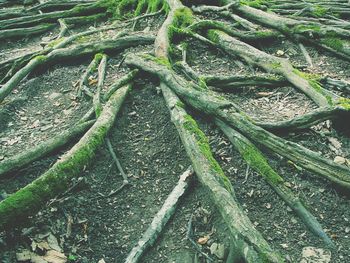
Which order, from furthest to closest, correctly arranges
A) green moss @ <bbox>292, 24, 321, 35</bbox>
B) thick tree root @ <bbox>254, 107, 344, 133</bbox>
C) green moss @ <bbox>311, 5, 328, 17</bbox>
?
green moss @ <bbox>311, 5, 328, 17</bbox> < green moss @ <bbox>292, 24, 321, 35</bbox> < thick tree root @ <bbox>254, 107, 344, 133</bbox>

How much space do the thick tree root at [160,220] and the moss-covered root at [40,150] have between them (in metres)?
1.31

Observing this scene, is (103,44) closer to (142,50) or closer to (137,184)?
(142,50)

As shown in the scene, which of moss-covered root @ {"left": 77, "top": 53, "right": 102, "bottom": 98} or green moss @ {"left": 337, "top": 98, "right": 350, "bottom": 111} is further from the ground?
moss-covered root @ {"left": 77, "top": 53, "right": 102, "bottom": 98}

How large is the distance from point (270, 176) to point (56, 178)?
6.38ft

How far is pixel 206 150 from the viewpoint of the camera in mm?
3594

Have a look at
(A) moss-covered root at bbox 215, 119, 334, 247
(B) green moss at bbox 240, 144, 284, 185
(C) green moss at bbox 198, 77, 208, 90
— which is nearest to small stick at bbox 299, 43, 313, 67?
(C) green moss at bbox 198, 77, 208, 90

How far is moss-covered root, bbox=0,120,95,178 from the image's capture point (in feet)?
12.0

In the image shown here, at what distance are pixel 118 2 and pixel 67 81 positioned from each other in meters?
3.22

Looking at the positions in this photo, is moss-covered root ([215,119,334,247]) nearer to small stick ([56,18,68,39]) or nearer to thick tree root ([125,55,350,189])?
thick tree root ([125,55,350,189])

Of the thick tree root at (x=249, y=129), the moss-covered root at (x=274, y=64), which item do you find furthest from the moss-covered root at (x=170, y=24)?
the thick tree root at (x=249, y=129)

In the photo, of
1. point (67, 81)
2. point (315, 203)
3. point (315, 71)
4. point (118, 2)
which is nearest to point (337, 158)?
point (315, 203)

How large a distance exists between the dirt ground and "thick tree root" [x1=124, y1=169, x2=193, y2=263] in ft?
0.26

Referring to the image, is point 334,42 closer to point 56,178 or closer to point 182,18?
point 182,18

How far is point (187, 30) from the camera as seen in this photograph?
6.07 m
